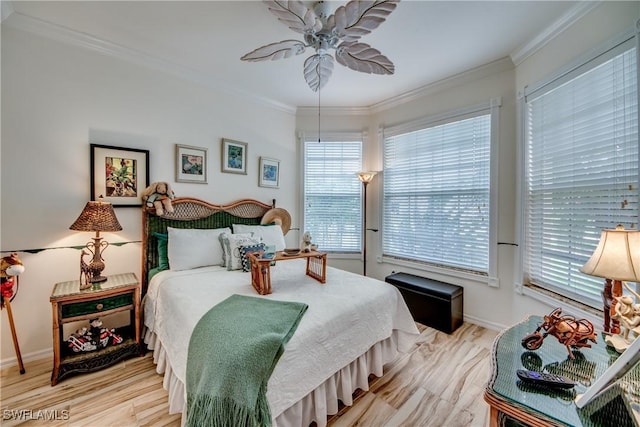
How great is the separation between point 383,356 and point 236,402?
51.7 inches

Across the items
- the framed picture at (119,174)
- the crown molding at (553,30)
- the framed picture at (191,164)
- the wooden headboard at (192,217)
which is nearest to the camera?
the crown molding at (553,30)

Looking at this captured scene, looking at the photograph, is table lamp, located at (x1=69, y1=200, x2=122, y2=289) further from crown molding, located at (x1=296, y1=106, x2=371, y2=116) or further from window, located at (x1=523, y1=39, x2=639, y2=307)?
window, located at (x1=523, y1=39, x2=639, y2=307)

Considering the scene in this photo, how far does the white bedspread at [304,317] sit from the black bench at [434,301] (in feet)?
2.73

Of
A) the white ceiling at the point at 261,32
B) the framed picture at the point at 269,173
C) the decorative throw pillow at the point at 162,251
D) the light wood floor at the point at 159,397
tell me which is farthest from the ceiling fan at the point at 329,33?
the light wood floor at the point at 159,397

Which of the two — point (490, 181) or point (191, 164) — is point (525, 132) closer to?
point (490, 181)

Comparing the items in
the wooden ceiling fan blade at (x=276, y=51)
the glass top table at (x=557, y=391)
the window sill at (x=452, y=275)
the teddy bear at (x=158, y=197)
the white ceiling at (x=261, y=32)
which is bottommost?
the window sill at (x=452, y=275)

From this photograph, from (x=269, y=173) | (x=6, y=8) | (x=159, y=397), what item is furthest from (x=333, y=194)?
(x=6, y=8)

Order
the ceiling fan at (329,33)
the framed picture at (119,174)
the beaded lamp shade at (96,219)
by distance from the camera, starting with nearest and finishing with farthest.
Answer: the ceiling fan at (329,33), the beaded lamp shade at (96,219), the framed picture at (119,174)

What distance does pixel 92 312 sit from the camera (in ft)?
6.42

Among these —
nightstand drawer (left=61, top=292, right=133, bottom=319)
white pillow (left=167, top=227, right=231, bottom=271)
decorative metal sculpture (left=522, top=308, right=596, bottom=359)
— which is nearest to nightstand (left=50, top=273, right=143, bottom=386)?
nightstand drawer (left=61, top=292, right=133, bottom=319)

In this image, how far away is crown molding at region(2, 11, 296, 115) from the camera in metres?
2.01

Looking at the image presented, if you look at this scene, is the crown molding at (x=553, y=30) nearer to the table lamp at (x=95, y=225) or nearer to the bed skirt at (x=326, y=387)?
the bed skirt at (x=326, y=387)

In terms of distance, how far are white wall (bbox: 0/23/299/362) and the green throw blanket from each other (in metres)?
1.77

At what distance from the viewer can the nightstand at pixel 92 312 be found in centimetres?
183
